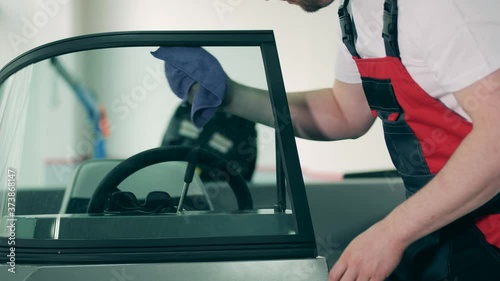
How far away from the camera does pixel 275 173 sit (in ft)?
4.03

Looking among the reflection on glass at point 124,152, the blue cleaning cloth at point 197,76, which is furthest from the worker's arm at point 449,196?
the blue cleaning cloth at point 197,76

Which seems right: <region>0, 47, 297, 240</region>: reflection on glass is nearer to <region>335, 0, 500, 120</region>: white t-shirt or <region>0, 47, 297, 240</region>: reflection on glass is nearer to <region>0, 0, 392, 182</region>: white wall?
<region>335, 0, 500, 120</region>: white t-shirt

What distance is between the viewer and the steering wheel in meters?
1.24

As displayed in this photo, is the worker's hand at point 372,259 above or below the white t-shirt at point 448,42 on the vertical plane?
below

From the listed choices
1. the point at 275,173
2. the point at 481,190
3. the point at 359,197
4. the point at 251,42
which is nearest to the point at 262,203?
the point at 275,173

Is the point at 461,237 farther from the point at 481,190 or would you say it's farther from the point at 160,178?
the point at 160,178

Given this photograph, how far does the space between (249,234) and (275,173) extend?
0.13 meters

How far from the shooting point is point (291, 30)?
5465 mm
